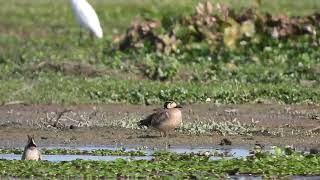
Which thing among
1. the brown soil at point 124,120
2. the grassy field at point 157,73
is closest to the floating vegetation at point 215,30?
the grassy field at point 157,73

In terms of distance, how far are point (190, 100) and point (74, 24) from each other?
12593mm

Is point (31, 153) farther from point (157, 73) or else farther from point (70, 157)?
point (157, 73)

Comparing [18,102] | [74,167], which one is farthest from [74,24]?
[74,167]

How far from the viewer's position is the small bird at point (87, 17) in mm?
25219

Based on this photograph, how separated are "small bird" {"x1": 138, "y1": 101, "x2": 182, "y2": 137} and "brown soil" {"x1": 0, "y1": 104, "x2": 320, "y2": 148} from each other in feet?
0.53

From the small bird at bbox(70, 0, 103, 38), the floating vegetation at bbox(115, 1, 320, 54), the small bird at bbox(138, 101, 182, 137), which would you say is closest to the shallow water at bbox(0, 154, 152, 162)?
the small bird at bbox(138, 101, 182, 137)

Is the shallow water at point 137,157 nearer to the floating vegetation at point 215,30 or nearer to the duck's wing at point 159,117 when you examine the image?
the duck's wing at point 159,117

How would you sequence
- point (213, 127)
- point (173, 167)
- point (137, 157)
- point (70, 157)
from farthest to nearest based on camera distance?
point (213, 127), point (70, 157), point (137, 157), point (173, 167)

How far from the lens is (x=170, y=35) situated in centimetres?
2078

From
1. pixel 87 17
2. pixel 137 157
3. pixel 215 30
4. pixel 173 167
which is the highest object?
pixel 87 17

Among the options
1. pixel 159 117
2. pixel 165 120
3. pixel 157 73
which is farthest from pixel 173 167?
pixel 157 73

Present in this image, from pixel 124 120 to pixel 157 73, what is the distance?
11.3 ft

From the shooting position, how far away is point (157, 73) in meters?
18.9

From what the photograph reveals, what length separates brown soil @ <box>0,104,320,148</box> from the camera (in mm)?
14109
